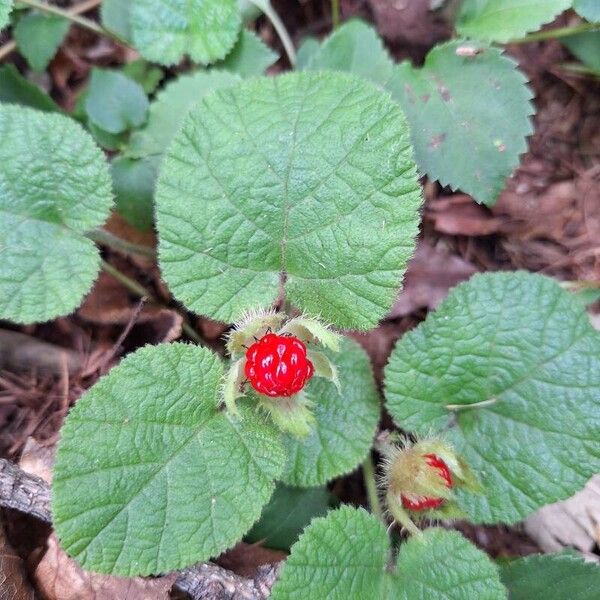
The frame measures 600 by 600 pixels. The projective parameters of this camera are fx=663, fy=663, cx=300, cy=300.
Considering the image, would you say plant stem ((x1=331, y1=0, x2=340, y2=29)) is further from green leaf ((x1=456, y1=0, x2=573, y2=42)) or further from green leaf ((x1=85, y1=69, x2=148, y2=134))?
green leaf ((x1=85, y1=69, x2=148, y2=134))

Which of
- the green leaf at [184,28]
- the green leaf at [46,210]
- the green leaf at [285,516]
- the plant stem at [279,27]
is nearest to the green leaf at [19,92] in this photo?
the green leaf at [184,28]

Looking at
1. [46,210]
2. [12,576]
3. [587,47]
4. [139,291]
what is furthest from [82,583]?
[587,47]

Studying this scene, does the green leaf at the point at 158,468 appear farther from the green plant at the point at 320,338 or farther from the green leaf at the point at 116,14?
the green leaf at the point at 116,14

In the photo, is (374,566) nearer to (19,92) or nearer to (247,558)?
(247,558)

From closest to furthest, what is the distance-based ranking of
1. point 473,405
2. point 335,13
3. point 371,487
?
point 473,405, point 371,487, point 335,13

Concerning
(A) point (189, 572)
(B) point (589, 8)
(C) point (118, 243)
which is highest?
(B) point (589, 8)

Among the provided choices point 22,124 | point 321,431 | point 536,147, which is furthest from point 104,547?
point 536,147

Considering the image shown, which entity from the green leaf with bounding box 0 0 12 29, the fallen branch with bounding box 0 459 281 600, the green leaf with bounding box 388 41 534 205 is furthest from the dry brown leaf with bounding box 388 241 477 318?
the green leaf with bounding box 0 0 12 29
